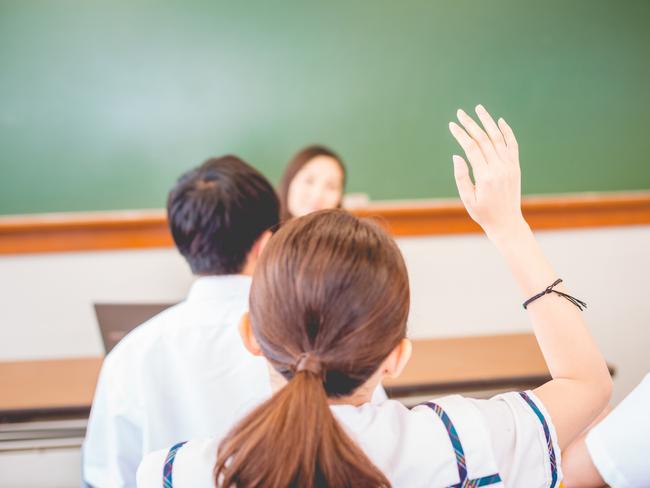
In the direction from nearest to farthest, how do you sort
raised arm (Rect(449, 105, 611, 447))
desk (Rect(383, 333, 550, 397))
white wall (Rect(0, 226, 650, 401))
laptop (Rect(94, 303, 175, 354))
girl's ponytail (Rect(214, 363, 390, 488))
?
girl's ponytail (Rect(214, 363, 390, 488)), raised arm (Rect(449, 105, 611, 447)), laptop (Rect(94, 303, 175, 354)), desk (Rect(383, 333, 550, 397)), white wall (Rect(0, 226, 650, 401))

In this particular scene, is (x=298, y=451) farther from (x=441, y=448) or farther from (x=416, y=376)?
(x=416, y=376)

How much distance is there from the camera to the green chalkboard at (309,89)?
2.03m

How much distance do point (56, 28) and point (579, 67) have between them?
2132 millimetres

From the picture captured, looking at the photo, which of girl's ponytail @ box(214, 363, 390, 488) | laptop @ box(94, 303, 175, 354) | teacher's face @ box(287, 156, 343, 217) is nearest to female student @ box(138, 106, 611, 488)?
girl's ponytail @ box(214, 363, 390, 488)

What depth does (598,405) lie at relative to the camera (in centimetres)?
67

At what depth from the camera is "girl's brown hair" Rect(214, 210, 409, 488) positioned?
1.79ft

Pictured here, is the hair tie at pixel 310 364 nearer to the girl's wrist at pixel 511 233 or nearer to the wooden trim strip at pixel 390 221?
the girl's wrist at pixel 511 233

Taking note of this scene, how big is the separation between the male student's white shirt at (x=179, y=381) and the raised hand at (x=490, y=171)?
58cm

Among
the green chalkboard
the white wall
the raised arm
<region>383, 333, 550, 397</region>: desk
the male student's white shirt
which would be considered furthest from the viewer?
the white wall

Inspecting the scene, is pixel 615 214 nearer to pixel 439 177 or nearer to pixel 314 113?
pixel 439 177

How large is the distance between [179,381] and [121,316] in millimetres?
425

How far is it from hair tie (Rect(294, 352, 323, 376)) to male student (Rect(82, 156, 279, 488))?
1.70ft

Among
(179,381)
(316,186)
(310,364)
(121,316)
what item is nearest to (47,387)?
(121,316)

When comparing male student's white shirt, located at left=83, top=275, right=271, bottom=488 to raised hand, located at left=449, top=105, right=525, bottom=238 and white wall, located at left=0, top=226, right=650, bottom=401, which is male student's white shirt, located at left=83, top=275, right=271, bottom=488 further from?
white wall, located at left=0, top=226, right=650, bottom=401
